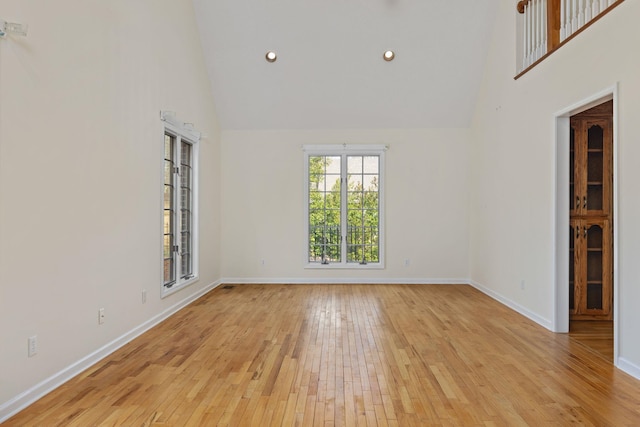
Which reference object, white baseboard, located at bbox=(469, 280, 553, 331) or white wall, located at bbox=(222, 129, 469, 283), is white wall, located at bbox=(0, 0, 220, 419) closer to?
white wall, located at bbox=(222, 129, 469, 283)

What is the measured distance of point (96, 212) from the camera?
127 inches

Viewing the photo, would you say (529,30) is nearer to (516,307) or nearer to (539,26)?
(539,26)

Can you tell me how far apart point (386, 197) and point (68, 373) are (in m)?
5.22

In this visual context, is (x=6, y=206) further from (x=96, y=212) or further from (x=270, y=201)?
(x=270, y=201)

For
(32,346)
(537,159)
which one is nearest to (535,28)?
(537,159)

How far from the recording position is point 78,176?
9.83ft

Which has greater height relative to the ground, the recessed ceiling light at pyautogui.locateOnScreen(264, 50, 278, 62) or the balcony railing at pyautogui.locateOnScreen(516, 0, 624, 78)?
the recessed ceiling light at pyautogui.locateOnScreen(264, 50, 278, 62)

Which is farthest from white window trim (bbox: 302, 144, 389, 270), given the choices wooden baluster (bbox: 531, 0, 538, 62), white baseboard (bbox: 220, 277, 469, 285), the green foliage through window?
wooden baluster (bbox: 531, 0, 538, 62)

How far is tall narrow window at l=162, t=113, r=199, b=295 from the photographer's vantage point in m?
4.80

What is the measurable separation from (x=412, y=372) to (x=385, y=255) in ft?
13.0

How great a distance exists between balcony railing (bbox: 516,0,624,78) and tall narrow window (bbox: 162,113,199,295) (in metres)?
4.24

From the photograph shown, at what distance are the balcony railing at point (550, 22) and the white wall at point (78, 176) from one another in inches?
164

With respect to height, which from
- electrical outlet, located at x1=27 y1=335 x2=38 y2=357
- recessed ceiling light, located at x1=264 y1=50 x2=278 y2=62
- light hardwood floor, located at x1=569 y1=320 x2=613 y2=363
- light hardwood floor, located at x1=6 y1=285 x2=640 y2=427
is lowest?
light hardwood floor, located at x1=6 y1=285 x2=640 y2=427

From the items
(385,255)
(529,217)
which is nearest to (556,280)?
(529,217)
